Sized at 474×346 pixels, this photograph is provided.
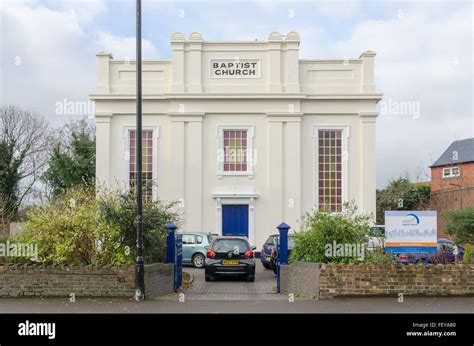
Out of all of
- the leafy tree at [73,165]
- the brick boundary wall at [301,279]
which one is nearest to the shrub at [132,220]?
the brick boundary wall at [301,279]

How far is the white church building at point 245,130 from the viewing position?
3109 centimetres

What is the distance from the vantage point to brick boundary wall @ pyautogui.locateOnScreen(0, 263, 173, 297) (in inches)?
585

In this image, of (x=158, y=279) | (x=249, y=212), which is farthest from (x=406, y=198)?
(x=158, y=279)

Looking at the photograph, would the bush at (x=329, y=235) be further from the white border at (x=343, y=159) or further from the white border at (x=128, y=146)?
the white border at (x=128, y=146)

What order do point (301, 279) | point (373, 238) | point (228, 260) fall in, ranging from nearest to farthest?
point (301, 279) < point (373, 238) < point (228, 260)

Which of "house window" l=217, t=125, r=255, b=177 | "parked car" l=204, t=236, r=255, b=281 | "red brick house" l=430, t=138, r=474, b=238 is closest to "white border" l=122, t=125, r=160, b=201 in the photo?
"house window" l=217, t=125, r=255, b=177

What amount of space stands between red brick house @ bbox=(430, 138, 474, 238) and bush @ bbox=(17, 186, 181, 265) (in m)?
27.9

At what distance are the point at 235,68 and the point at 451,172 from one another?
24.2m

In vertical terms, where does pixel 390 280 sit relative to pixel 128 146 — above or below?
below

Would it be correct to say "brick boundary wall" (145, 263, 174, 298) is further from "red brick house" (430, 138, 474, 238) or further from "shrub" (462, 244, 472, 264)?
"red brick house" (430, 138, 474, 238)

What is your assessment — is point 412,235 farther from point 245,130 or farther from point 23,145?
point 23,145

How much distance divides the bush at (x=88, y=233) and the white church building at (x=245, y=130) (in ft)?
48.8

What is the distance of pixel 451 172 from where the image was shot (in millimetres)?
48312

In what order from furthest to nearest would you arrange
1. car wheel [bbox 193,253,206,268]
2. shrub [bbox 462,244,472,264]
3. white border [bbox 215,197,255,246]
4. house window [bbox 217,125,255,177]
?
1. house window [bbox 217,125,255,177]
2. white border [bbox 215,197,255,246]
3. car wheel [bbox 193,253,206,268]
4. shrub [bbox 462,244,472,264]
